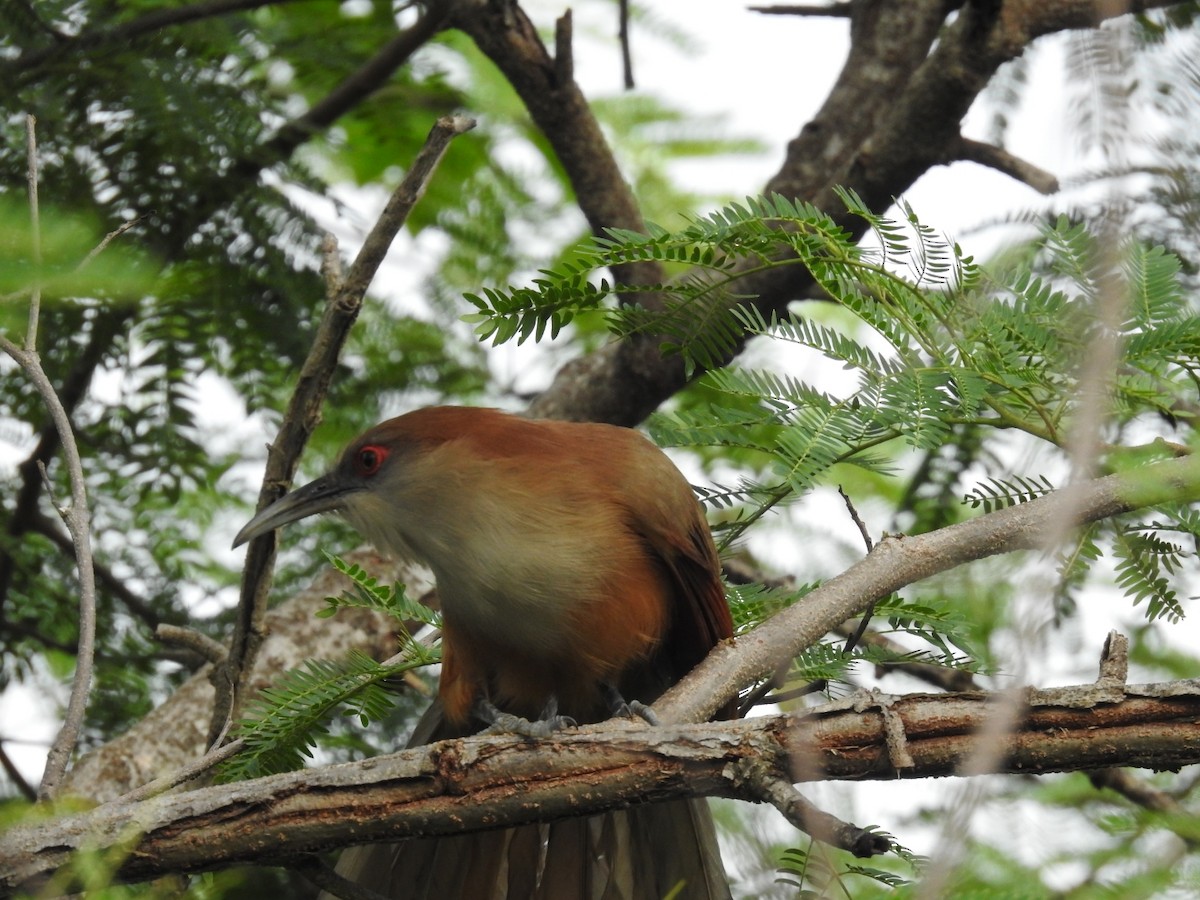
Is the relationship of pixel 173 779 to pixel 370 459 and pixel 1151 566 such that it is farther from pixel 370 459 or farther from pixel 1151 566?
pixel 1151 566

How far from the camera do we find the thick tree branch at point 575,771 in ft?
8.82

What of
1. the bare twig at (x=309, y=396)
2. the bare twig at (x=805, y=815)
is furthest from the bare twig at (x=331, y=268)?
the bare twig at (x=805, y=815)

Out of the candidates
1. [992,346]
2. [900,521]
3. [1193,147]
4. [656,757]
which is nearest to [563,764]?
[656,757]

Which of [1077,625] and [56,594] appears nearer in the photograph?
[1077,625]

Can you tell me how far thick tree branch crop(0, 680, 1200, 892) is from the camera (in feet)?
8.82

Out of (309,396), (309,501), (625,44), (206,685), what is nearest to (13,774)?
(206,685)

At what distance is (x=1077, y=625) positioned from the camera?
4438mm

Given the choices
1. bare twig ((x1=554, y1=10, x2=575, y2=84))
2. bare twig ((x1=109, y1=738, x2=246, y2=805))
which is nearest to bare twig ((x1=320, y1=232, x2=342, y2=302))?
bare twig ((x1=109, y1=738, x2=246, y2=805))

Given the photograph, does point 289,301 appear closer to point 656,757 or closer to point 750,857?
point 656,757

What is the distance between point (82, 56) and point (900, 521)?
12.7ft

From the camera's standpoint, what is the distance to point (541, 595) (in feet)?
12.7

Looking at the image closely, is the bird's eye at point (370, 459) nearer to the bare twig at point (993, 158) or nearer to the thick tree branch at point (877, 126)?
the thick tree branch at point (877, 126)

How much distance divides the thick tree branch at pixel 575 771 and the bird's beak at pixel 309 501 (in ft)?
3.62

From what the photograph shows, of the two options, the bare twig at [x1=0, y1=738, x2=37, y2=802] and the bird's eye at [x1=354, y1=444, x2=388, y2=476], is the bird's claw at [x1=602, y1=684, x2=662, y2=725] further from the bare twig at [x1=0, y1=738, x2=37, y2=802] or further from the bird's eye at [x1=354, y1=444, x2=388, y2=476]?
the bare twig at [x1=0, y1=738, x2=37, y2=802]
